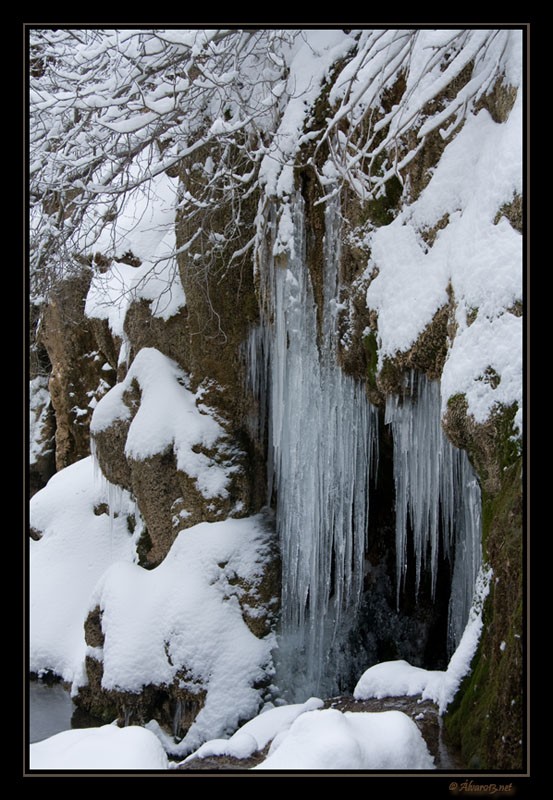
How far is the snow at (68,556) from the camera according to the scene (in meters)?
9.09

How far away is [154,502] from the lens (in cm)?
758

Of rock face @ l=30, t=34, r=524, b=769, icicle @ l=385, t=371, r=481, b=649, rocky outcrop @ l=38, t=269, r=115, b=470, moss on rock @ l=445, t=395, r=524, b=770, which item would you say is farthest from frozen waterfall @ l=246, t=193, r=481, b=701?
rocky outcrop @ l=38, t=269, r=115, b=470

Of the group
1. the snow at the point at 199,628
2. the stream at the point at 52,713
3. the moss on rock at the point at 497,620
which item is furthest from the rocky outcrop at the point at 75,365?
the moss on rock at the point at 497,620

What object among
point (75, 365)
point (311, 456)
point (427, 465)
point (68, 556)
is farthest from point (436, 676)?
point (75, 365)

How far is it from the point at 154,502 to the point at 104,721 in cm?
216

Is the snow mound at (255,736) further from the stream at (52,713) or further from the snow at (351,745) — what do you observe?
the stream at (52,713)

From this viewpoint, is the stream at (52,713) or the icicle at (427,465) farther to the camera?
the stream at (52,713)

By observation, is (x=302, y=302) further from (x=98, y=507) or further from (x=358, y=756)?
(x=98, y=507)

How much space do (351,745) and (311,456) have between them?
3.58 m

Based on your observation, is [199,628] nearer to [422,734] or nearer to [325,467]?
[325,467]

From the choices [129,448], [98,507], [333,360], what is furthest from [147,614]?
[98,507]

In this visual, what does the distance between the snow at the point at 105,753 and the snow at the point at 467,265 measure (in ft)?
6.42

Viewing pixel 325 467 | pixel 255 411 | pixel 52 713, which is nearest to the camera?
pixel 325 467

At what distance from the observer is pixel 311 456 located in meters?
6.16
